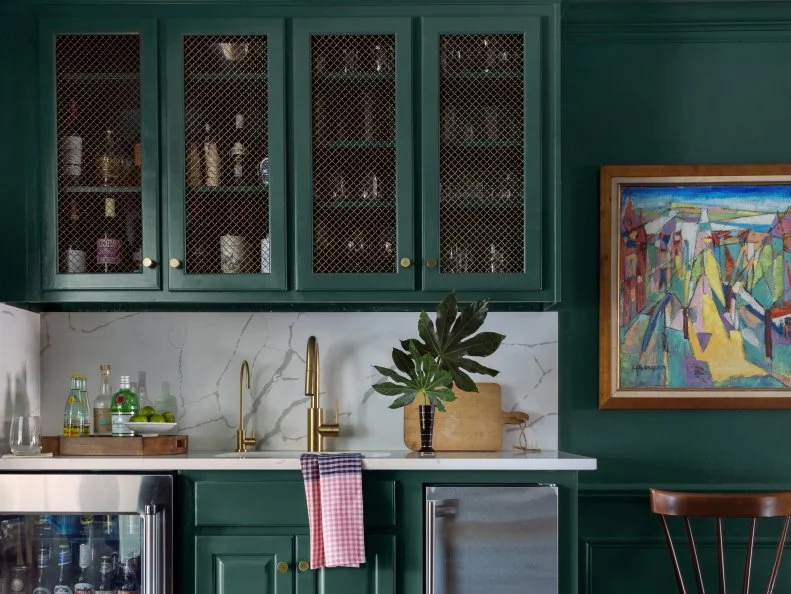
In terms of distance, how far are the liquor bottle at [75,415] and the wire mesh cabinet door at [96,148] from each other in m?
0.38

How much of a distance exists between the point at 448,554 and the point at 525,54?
5.26ft

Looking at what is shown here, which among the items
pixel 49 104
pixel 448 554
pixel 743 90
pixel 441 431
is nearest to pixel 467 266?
pixel 441 431

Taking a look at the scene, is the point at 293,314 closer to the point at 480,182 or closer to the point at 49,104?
the point at 480,182

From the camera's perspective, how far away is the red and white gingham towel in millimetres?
2816

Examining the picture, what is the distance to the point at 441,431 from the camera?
3.28 metres

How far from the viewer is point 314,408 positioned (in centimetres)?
329

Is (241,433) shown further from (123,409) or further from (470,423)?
(470,423)

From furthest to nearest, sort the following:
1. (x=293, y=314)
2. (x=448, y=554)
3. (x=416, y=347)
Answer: (x=293, y=314), (x=416, y=347), (x=448, y=554)

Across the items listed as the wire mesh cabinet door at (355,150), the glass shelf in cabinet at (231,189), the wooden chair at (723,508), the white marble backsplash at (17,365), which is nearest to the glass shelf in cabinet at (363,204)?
the wire mesh cabinet door at (355,150)

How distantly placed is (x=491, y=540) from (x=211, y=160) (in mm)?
1499

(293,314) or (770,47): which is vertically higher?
(770,47)

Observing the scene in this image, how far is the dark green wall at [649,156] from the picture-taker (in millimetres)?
3387

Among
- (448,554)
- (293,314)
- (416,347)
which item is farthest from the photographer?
(293,314)

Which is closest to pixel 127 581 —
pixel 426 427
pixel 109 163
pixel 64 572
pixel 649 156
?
pixel 64 572
